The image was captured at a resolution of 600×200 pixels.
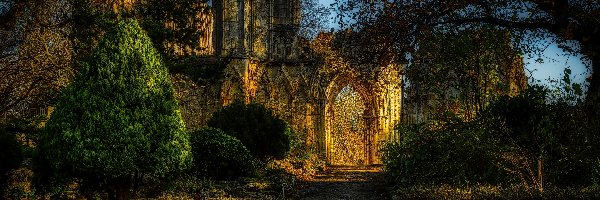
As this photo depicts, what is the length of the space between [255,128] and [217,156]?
16.3 ft

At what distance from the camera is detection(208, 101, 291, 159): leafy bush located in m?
20.5

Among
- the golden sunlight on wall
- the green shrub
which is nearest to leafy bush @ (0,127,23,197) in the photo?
the green shrub

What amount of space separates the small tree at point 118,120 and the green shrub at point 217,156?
4.44 m

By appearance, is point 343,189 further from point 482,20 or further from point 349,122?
point 349,122

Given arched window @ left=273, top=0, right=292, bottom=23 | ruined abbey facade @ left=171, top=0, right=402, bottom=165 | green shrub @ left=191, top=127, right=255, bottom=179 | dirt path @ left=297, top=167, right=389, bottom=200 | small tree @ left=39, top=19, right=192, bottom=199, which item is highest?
arched window @ left=273, top=0, right=292, bottom=23

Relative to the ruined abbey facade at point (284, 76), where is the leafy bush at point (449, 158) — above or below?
below

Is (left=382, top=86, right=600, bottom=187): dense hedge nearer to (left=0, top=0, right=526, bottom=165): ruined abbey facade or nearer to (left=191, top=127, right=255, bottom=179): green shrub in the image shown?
(left=191, top=127, right=255, bottom=179): green shrub

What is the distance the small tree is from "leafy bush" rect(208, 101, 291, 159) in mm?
9164

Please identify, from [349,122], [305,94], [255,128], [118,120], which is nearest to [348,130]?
[349,122]

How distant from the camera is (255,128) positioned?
20.6 m

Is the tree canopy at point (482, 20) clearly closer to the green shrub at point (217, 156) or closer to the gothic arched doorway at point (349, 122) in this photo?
the green shrub at point (217, 156)

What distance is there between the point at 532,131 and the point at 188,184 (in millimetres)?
7242

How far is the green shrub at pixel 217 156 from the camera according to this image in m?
15.7

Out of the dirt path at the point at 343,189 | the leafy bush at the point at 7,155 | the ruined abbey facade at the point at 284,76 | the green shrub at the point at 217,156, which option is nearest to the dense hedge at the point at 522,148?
the dirt path at the point at 343,189
